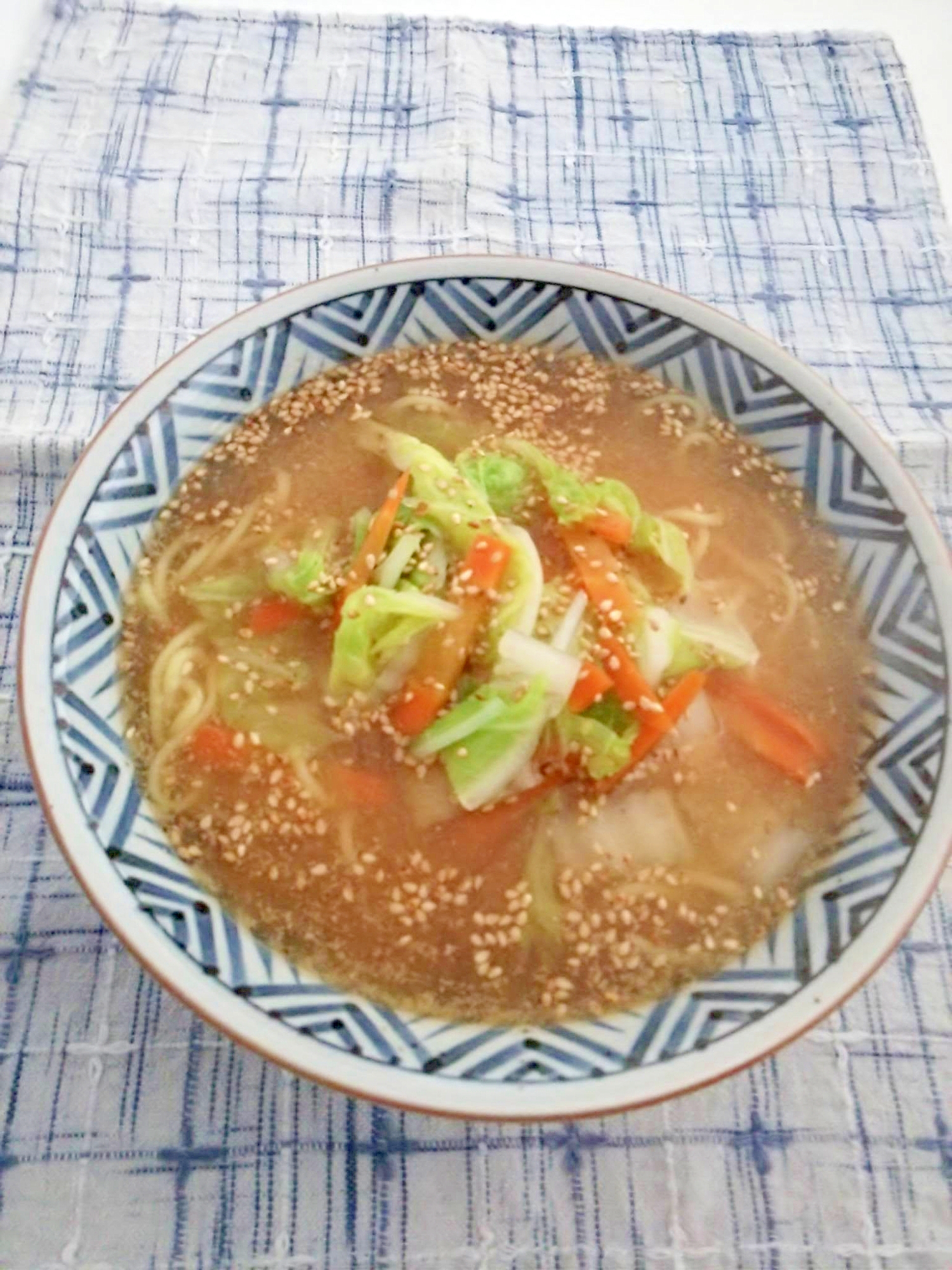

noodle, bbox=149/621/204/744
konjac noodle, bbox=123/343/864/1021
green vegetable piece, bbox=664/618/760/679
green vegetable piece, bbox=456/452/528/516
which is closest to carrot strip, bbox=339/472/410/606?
konjac noodle, bbox=123/343/864/1021

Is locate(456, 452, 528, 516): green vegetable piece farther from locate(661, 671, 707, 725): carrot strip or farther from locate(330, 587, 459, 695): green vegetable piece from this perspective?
locate(661, 671, 707, 725): carrot strip

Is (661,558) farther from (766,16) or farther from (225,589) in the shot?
(766,16)

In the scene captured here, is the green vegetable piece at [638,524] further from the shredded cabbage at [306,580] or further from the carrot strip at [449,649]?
the shredded cabbage at [306,580]

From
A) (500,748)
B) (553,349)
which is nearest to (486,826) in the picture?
(500,748)

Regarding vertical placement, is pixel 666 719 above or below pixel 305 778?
above

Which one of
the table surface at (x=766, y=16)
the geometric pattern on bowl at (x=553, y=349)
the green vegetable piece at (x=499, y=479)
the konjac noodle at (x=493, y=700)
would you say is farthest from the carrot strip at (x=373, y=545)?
the table surface at (x=766, y=16)

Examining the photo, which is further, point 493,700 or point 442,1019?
point 493,700
